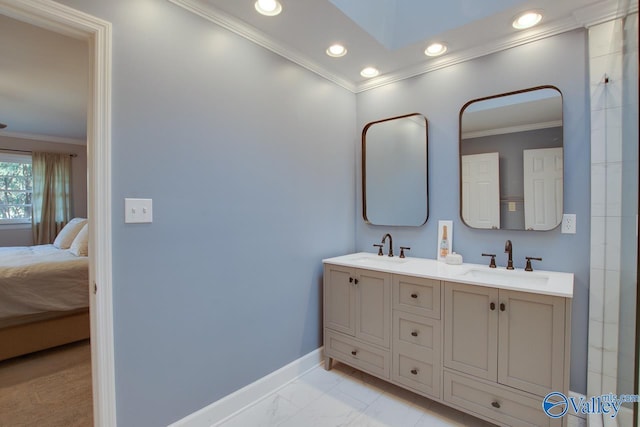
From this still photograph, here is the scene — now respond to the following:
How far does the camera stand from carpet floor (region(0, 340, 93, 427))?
186 cm

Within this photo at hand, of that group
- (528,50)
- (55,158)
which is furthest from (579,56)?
(55,158)

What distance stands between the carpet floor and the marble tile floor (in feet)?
3.41

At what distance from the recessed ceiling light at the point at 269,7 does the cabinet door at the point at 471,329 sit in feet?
6.21

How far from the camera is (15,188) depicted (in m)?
4.99

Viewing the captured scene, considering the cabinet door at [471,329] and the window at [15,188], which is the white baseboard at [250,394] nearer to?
the cabinet door at [471,329]

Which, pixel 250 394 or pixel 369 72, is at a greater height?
pixel 369 72

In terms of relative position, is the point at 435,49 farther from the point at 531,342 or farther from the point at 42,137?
the point at 42,137

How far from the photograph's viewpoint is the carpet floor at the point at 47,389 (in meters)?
1.86

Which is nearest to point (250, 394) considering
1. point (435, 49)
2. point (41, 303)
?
point (41, 303)

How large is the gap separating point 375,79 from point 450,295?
6.29 ft

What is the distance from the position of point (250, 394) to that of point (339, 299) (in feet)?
2.87

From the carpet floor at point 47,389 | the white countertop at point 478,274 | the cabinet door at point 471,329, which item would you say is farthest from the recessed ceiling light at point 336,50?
the carpet floor at point 47,389

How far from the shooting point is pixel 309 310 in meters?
2.41

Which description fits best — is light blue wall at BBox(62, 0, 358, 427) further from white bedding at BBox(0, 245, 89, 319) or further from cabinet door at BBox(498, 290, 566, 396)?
white bedding at BBox(0, 245, 89, 319)
